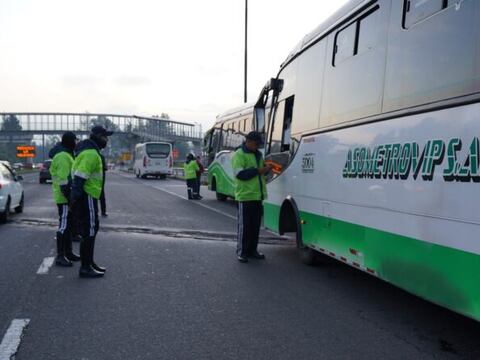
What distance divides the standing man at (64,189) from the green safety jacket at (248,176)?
8.35 feet

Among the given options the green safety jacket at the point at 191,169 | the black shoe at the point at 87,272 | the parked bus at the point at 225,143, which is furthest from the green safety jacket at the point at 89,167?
the green safety jacket at the point at 191,169

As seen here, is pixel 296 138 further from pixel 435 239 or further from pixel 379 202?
pixel 435 239

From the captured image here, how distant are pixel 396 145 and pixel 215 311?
2.46 meters

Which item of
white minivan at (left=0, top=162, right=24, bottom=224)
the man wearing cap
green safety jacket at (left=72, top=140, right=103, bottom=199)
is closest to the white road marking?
the man wearing cap

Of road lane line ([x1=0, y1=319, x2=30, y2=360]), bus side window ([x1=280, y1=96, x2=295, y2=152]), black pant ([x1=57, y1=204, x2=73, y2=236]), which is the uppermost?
bus side window ([x1=280, y1=96, x2=295, y2=152])

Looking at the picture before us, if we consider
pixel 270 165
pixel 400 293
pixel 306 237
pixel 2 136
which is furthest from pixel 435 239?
pixel 2 136

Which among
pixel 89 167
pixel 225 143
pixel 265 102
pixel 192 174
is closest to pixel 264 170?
pixel 265 102

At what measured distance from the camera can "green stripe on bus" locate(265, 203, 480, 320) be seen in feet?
12.2

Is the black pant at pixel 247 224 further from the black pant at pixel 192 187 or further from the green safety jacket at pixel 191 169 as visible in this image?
the black pant at pixel 192 187

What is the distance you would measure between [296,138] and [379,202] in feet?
8.81

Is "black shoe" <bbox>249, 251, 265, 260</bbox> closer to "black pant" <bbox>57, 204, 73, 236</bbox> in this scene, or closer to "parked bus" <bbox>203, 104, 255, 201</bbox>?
"black pant" <bbox>57, 204, 73, 236</bbox>

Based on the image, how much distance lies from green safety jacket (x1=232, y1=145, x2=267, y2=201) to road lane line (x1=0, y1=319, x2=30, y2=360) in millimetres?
3955

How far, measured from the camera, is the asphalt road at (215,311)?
4.29m

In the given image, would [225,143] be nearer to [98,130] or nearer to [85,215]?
[98,130]
